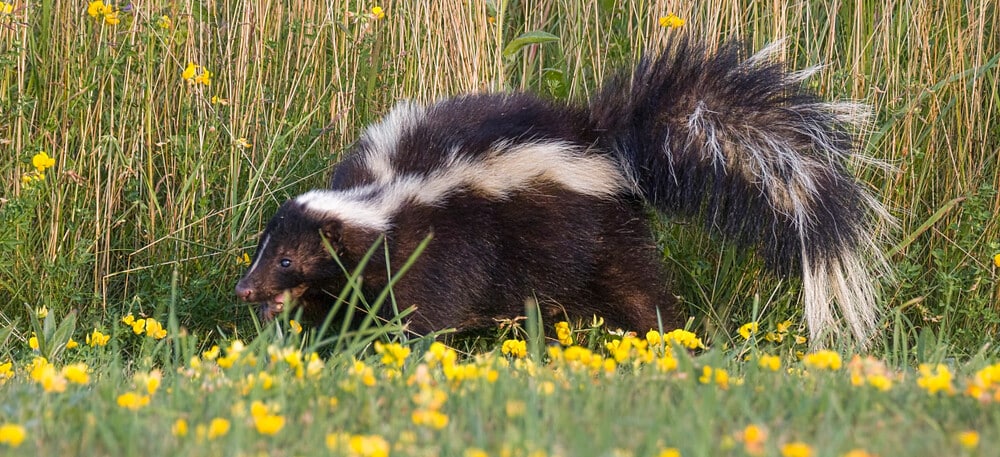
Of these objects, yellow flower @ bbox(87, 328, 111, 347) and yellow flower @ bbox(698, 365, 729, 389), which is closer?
yellow flower @ bbox(698, 365, 729, 389)

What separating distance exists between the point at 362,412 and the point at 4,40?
11.0ft

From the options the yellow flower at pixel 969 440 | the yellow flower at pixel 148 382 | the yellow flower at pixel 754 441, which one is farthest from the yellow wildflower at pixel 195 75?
the yellow flower at pixel 969 440

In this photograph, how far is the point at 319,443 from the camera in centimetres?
217

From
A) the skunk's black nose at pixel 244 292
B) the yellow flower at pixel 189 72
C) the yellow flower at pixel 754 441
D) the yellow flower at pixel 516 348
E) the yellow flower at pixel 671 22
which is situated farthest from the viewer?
the yellow flower at pixel 671 22

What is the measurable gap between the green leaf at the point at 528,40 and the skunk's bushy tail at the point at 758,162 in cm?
61

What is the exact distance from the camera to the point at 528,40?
215 inches

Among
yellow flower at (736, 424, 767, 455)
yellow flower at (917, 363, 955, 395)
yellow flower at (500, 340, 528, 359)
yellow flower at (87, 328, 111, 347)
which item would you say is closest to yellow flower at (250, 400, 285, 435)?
yellow flower at (736, 424, 767, 455)

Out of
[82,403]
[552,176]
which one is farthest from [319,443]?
[552,176]

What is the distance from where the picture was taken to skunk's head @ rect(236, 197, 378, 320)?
Result: 474 centimetres

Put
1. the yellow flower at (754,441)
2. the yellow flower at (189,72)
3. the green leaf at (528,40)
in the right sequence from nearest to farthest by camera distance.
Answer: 1. the yellow flower at (754,441)
2. the yellow flower at (189,72)
3. the green leaf at (528,40)

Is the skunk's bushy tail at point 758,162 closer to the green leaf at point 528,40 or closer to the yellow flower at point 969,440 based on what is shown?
the green leaf at point 528,40

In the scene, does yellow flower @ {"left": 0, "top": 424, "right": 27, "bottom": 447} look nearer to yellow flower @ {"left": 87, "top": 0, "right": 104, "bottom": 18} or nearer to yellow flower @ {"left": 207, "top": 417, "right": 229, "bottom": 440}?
yellow flower @ {"left": 207, "top": 417, "right": 229, "bottom": 440}

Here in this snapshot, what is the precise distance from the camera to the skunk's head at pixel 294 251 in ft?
15.6

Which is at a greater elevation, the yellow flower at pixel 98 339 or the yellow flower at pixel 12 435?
the yellow flower at pixel 12 435
